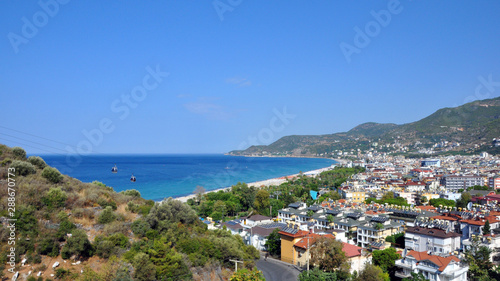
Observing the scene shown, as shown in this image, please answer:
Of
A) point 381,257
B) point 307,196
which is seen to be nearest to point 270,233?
point 381,257

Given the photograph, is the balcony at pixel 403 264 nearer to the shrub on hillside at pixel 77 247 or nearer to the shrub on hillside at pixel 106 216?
the shrub on hillside at pixel 106 216

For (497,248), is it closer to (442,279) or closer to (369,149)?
(442,279)

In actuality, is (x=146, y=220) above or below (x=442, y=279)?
above

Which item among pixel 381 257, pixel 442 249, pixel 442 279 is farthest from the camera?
pixel 442 249

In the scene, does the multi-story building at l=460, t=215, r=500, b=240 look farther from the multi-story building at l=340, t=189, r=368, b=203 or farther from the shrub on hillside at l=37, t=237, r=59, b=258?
the shrub on hillside at l=37, t=237, r=59, b=258

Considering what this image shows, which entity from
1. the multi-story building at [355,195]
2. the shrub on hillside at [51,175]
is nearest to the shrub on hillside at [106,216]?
the shrub on hillside at [51,175]

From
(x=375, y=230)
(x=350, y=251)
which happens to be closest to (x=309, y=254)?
(x=350, y=251)

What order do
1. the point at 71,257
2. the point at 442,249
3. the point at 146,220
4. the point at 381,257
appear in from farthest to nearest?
the point at 442,249 → the point at 381,257 → the point at 146,220 → the point at 71,257
